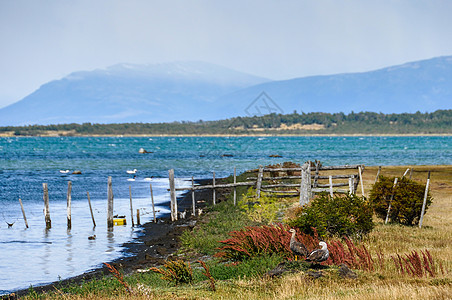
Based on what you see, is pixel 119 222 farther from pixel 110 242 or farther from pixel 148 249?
pixel 148 249

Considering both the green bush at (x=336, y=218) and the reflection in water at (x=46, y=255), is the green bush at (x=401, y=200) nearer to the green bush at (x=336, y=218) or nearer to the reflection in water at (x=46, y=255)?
the green bush at (x=336, y=218)

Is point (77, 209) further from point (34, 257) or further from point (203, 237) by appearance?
point (203, 237)

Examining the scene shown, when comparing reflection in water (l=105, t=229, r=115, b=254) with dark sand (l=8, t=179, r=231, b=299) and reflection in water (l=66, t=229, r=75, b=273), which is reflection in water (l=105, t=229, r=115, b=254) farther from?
reflection in water (l=66, t=229, r=75, b=273)

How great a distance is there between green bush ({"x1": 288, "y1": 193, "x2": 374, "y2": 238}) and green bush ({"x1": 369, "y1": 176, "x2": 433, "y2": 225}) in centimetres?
341

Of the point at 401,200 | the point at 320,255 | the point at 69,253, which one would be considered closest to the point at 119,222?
the point at 69,253

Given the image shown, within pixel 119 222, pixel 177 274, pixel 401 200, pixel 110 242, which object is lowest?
pixel 110 242

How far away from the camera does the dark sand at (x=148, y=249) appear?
54.3 feet

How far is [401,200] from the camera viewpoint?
20625mm

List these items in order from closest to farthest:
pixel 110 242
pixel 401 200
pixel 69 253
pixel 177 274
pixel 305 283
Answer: pixel 305 283 < pixel 177 274 < pixel 401 200 < pixel 69 253 < pixel 110 242

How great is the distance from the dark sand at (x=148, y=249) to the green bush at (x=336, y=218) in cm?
495

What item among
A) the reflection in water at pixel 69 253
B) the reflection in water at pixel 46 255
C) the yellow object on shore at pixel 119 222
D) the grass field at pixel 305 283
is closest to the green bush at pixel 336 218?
the grass field at pixel 305 283

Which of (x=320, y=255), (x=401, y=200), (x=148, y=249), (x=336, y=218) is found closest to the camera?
(x=320, y=255)

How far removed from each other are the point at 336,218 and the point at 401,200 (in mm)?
5077

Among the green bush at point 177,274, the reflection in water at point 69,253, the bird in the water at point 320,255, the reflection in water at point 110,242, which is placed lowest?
the reflection in water at point 110,242
